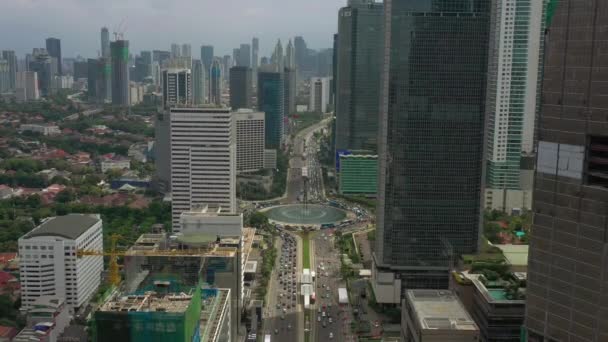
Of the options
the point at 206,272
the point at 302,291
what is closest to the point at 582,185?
the point at 206,272

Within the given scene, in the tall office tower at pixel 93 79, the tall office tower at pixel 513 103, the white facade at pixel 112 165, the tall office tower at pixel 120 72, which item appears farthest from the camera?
the tall office tower at pixel 93 79

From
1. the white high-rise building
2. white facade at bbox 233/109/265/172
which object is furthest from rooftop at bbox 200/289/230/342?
white facade at bbox 233/109/265/172

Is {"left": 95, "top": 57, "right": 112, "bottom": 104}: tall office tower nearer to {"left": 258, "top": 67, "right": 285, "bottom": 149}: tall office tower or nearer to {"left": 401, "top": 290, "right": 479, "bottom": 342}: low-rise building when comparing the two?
{"left": 258, "top": 67, "right": 285, "bottom": 149}: tall office tower

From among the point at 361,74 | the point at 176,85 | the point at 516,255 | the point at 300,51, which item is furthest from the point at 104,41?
the point at 516,255

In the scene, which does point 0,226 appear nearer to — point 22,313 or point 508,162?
point 22,313

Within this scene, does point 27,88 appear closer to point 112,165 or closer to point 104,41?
point 104,41

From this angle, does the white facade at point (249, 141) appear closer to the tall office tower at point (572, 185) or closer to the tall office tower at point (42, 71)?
the tall office tower at point (572, 185)

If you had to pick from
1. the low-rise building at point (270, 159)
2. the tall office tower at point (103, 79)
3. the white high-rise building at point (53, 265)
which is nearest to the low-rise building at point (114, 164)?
the low-rise building at point (270, 159)
